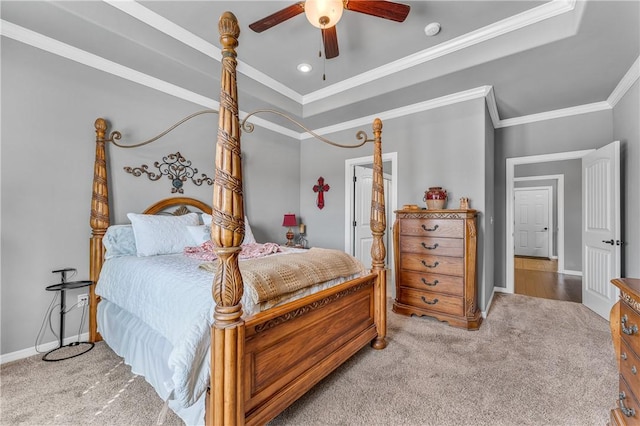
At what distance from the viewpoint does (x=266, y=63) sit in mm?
3314

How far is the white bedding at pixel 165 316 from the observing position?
1.33 m

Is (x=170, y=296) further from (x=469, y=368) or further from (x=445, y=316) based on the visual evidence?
(x=445, y=316)

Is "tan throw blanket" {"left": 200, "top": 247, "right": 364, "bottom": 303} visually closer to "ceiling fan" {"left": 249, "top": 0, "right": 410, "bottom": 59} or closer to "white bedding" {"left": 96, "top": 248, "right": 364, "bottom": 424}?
"white bedding" {"left": 96, "top": 248, "right": 364, "bottom": 424}

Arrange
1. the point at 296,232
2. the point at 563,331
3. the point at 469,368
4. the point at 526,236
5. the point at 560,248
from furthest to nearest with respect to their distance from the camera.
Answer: the point at 526,236 → the point at 560,248 → the point at 296,232 → the point at 563,331 → the point at 469,368

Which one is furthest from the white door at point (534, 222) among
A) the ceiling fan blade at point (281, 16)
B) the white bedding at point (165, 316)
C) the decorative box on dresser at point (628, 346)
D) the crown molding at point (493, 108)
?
the ceiling fan blade at point (281, 16)

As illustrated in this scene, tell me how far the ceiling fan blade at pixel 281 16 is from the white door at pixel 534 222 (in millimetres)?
7905

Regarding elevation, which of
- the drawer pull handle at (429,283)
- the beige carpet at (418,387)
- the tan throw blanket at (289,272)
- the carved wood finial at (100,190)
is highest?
the carved wood finial at (100,190)

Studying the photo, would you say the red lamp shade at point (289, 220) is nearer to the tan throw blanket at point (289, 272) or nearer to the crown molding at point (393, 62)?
the crown molding at point (393, 62)

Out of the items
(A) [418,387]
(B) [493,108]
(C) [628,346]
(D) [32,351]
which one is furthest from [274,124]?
(C) [628,346]

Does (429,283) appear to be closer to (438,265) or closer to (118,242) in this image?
(438,265)

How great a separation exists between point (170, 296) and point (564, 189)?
766cm

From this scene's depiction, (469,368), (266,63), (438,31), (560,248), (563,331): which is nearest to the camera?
(469,368)

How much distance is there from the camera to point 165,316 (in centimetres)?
166

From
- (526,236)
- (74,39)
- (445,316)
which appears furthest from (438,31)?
(526,236)
